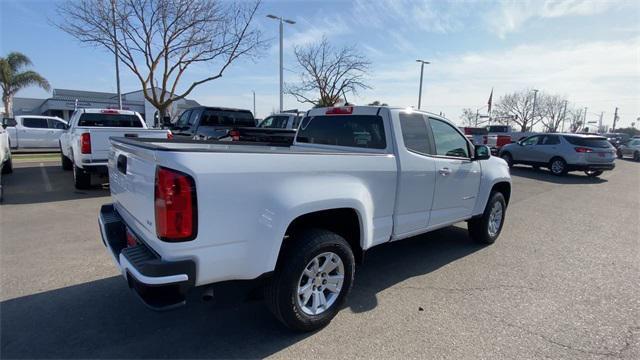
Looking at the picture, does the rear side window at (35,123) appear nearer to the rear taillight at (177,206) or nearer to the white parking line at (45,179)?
the white parking line at (45,179)

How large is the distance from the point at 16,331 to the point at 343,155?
2.94 metres

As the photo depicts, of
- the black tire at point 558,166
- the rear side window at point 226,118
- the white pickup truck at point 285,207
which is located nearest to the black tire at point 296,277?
the white pickup truck at point 285,207

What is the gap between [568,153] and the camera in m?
14.2

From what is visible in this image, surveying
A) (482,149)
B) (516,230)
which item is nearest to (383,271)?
(482,149)

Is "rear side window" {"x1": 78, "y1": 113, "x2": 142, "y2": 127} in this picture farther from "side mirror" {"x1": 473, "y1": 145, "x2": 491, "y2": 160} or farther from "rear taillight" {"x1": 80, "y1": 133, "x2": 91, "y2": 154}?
"side mirror" {"x1": 473, "y1": 145, "x2": 491, "y2": 160}

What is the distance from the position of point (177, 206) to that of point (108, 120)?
9.07 meters

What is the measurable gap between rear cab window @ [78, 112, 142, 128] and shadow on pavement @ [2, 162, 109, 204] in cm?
148

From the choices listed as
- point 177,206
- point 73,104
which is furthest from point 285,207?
point 73,104

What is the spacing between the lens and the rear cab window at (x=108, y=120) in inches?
370

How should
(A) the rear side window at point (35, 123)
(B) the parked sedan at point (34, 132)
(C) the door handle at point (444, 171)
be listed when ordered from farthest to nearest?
(A) the rear side window at point (35, 123) < (B) the parked sedan at point (34, 132) < (C) the door handle at point (444, 171)

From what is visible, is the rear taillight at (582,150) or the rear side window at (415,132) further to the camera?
the rear taillight at (582,150)

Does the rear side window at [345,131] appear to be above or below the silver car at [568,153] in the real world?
above

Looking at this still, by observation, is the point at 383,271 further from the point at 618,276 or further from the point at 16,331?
the point at 16,331

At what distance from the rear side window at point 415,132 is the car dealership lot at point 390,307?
4.83ft
